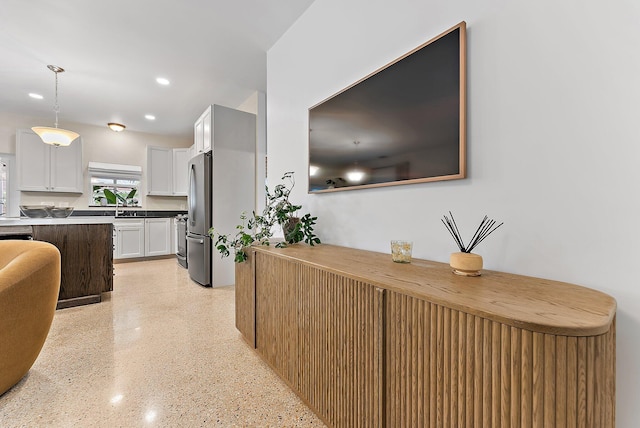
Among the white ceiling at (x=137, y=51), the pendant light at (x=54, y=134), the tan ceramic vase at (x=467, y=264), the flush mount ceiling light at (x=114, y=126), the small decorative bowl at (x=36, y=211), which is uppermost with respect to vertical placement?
the white ceiling at (x=137, y=51)

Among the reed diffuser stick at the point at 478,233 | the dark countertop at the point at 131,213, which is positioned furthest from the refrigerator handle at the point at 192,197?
the reed diffuser stick at the point at 478,233

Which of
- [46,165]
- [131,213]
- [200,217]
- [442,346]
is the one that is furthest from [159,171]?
[442,346]

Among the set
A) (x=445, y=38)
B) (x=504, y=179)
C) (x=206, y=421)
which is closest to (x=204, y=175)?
(x=206, y=421)

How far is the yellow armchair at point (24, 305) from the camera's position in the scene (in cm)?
139

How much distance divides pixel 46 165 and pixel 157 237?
2.14 m

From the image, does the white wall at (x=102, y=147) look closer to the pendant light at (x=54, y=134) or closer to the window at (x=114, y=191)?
the window at (x=114, y=191)

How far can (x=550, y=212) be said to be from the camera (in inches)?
38.2

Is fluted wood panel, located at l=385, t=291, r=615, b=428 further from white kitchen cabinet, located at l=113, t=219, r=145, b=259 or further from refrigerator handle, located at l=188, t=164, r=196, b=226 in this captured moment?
white kitchen cabinet, located at l=113, t=219, r=145, b=259

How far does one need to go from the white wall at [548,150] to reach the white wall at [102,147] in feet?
19.3

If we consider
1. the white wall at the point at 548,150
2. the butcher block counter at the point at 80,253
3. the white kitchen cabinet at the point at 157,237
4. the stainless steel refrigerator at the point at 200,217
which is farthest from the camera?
the white kitchen cabinet at the point at 157,237

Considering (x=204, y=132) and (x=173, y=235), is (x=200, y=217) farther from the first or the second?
(x=173, y=235)

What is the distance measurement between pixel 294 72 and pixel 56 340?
295 centimetres

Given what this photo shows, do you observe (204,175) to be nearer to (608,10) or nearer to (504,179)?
(504,179)

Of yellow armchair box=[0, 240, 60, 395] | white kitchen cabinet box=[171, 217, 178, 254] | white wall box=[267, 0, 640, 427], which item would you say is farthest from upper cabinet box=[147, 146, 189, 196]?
white wall box=[267, 0, 640, 427]
